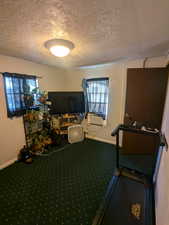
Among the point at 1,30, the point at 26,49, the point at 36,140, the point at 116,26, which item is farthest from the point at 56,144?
the point at 116,26

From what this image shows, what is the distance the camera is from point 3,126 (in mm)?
2270

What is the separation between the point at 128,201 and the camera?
1.51m

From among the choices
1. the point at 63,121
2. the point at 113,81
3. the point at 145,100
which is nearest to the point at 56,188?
the point at 63,121

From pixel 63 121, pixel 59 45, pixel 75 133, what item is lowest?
pixel 75 133

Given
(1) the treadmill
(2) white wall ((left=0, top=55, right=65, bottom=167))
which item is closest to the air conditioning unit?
(1) the treadmill

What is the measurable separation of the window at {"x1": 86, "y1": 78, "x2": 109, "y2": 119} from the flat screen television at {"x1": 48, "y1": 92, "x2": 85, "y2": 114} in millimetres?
360

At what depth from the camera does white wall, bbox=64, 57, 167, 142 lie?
8.93 ft

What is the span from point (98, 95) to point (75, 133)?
4.51 ft

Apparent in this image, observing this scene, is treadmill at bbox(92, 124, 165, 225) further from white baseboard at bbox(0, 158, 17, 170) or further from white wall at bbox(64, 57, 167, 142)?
white baseboard at bbox(0, 158, 17, 170)

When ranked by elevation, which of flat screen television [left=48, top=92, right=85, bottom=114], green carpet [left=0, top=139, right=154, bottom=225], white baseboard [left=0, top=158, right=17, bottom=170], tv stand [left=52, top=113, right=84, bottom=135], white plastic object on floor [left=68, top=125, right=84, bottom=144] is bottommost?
green carpet [left=0, top=139, right=154, bottom=225]

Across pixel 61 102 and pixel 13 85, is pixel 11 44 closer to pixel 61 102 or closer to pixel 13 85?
pixel 13 85

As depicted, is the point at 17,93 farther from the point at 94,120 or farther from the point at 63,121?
the point at 94,120

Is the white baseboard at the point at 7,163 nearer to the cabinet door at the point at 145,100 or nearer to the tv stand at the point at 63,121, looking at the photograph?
the tv stand at the point at 63,121

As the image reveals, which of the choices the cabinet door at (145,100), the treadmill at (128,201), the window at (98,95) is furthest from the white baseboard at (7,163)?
the cabinet door at (145,100)
